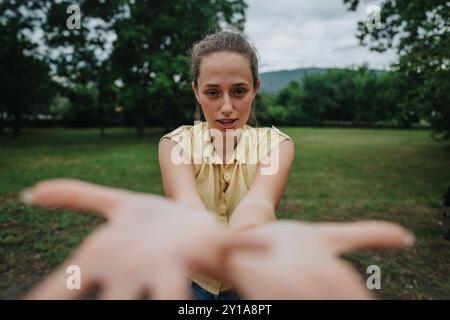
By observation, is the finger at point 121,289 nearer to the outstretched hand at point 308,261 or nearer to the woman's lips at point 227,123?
the outstretched hand at point 308,261

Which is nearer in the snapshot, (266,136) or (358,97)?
(266,136)

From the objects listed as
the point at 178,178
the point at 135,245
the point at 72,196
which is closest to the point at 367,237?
the point at 135,245

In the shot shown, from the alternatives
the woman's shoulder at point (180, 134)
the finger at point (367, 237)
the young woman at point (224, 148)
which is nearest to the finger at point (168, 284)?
the finger at point (367, 237)

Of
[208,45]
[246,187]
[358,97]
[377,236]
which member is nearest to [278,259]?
[377,236]

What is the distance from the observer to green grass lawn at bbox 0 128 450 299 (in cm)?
442

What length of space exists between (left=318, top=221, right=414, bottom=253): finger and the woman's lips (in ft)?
3.80

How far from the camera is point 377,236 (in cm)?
59

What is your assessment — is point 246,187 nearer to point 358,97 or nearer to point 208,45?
point 208,45

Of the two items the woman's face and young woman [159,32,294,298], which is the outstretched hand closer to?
young woman [159,32,294,298]

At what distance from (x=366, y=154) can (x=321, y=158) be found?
3.16m

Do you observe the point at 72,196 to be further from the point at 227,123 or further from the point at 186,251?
the point at 227,123

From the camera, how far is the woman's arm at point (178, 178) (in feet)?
4.94

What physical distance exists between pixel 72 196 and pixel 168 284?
0.24 m

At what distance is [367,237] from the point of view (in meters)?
0.60
